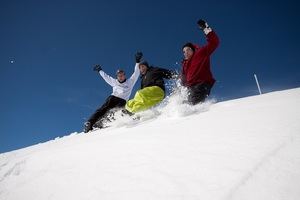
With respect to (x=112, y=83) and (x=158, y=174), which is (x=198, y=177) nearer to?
(x=158, y=174)

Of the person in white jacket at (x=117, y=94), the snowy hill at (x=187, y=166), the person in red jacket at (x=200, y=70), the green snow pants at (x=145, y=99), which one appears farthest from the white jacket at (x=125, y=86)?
the snowy hill at (x=187, y=166)

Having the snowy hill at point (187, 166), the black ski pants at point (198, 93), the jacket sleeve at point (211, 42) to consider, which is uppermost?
the jacket sleeve at point (211, 42)

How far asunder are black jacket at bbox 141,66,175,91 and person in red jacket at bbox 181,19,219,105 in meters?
0.49

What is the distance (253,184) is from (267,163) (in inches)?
→ 10.0

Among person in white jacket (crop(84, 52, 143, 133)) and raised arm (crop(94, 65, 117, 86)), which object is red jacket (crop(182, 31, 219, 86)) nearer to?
person in white jacket (crop(84, 52, 143, 133))

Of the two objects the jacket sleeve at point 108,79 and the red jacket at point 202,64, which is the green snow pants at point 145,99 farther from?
the jacket sleeve at point 108,79

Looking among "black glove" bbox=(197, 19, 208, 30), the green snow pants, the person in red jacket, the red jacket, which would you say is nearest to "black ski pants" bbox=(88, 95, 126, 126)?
the green snow pants

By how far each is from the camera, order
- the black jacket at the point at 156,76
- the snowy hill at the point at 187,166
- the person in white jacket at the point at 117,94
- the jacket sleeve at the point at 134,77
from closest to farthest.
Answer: the snowy hill at the point at 187,166 < the black jacket at the point at 156,76 < the person in white jacket at the point at 117,94 < the jacket sleeve at the point at 134,77

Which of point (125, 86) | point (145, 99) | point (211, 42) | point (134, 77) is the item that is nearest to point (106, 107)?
point (125, 86)

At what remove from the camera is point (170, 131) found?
9.11 feet

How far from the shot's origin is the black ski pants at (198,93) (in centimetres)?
474

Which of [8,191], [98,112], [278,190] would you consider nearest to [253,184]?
[278,190]

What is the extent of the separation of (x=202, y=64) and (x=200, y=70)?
135 mm

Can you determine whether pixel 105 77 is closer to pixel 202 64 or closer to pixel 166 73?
pixel 166 73
